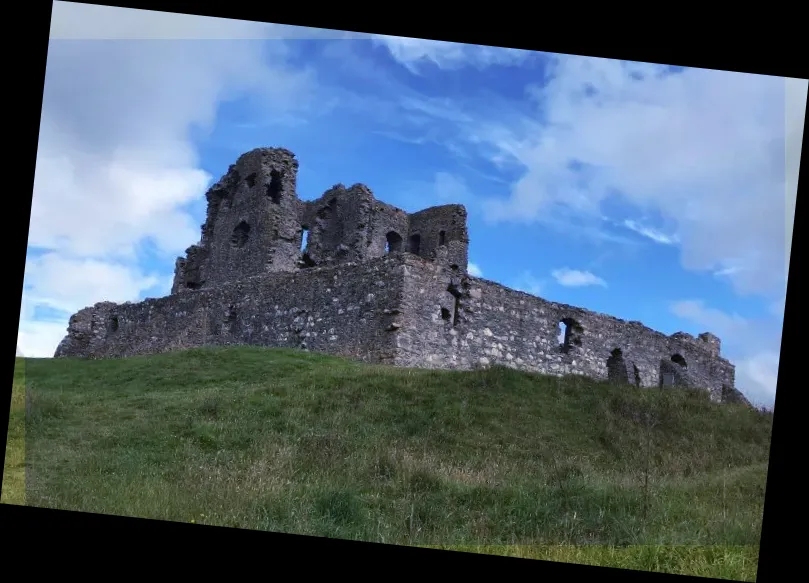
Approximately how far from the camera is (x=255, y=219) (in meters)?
29.4

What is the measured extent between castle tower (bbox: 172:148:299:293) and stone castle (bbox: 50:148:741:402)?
57mm

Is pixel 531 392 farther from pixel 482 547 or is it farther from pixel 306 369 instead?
pixel 482 547

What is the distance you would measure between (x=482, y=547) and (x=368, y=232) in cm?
2523

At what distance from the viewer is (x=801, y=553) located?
395 centimetres

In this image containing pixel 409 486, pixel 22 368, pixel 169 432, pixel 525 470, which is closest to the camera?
pixel 409 486

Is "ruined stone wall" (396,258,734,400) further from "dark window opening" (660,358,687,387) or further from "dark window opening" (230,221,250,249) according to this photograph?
"dark window opening" (230,221,250,249)

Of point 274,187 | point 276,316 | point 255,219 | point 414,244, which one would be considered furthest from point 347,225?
point 276,316

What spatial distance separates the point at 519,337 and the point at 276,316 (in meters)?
7.29

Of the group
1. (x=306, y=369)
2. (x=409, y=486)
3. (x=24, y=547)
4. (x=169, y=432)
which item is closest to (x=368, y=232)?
(x=306, y=369)

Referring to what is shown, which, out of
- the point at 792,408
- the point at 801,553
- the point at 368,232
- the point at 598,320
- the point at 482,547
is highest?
the point at 368,232

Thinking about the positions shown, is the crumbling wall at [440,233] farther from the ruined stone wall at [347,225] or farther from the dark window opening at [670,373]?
the dark window opening at [670,373]

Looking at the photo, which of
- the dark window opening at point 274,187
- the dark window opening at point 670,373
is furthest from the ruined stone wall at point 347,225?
the dark window opening at point 670,373

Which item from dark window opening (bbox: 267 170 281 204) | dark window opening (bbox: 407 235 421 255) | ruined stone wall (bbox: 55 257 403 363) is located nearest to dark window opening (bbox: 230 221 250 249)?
dark window opening (bbox: 267 170 281 204)

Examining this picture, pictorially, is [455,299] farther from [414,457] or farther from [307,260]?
[307,260]
